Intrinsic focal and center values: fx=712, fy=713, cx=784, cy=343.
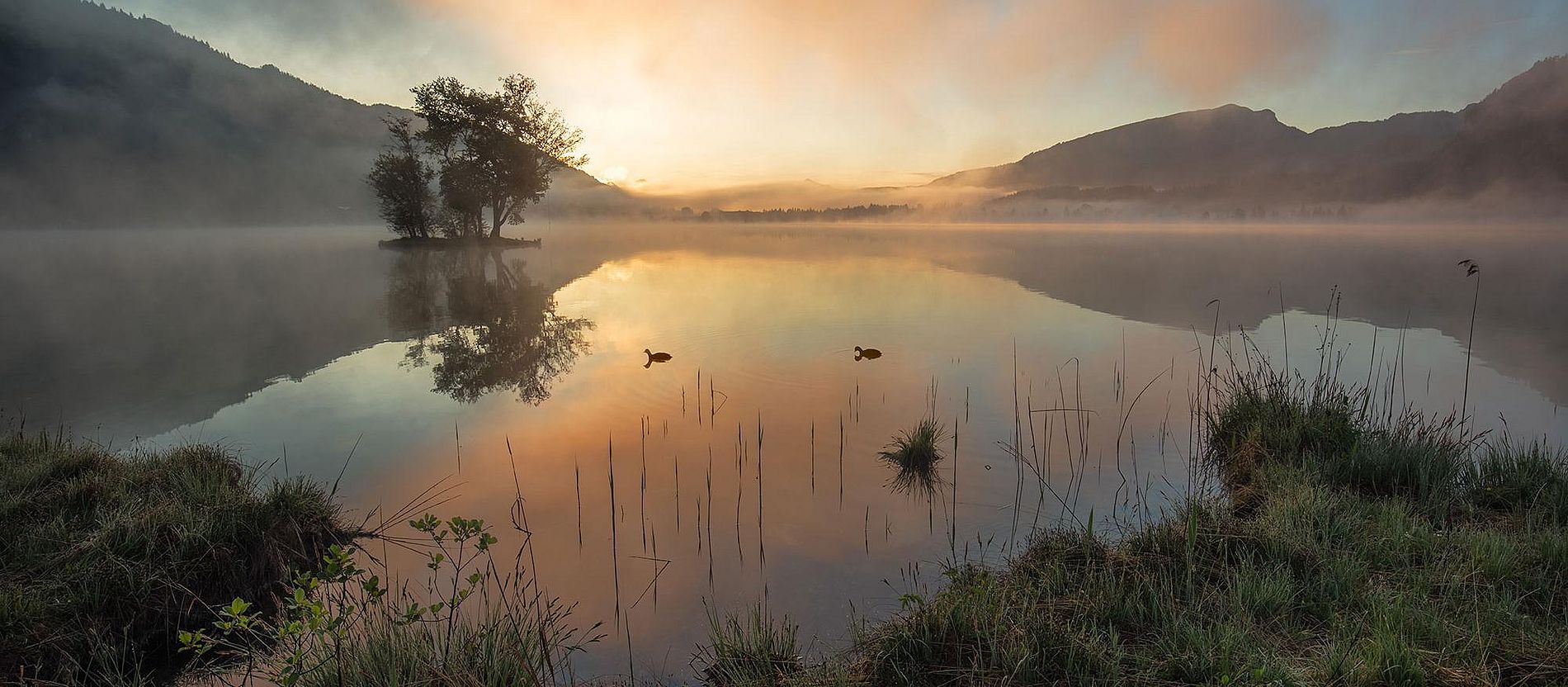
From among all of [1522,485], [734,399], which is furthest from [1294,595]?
[734,399]

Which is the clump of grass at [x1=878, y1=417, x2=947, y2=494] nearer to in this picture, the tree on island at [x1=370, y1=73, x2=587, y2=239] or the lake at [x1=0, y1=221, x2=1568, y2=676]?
the lake at [x1=0, y1=221, x2=1568, y2=676]

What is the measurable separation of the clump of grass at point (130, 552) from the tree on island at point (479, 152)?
182ft

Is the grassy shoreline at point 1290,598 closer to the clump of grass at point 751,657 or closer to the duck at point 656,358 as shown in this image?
the clump of grass at point 751,657

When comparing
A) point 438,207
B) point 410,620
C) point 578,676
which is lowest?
point 578,676

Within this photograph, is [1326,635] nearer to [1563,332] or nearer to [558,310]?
[1563,332]

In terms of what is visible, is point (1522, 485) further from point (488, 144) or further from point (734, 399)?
point (488, 144)

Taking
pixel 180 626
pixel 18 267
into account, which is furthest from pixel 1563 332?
pixel 18 267

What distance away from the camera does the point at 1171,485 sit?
Result: 833cm

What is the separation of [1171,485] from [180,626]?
955 centimetres

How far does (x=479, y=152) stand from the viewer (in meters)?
58.2

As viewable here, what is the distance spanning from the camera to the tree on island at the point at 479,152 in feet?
189

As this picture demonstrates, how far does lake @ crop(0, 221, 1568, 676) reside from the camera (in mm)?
6898

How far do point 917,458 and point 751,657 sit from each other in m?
4.79

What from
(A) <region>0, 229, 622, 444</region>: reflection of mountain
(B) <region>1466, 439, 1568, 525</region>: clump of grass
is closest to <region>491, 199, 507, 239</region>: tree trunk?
(A) <region>0, 229, 622, 444</region>: reflection of mountain
